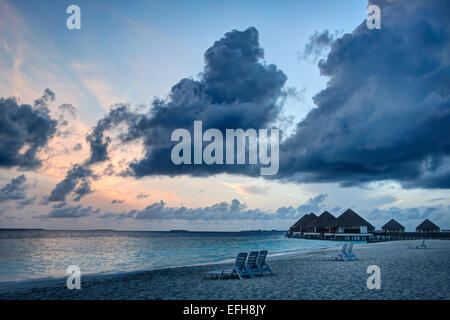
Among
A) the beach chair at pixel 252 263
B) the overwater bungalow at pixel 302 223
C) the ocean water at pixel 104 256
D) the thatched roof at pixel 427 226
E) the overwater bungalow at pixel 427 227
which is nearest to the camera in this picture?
the beach chair at pixel 252 263

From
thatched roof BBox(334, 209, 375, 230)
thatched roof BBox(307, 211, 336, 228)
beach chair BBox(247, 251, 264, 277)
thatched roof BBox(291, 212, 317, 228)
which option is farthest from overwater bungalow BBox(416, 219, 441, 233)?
beach chair BBox(247, 251, 264, 277)

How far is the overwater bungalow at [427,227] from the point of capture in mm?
70194

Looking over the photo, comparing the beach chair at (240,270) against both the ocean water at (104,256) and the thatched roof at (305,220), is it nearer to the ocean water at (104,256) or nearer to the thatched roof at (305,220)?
the ocean water at (104,256)

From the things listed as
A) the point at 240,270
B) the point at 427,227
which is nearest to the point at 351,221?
the point at 427,227

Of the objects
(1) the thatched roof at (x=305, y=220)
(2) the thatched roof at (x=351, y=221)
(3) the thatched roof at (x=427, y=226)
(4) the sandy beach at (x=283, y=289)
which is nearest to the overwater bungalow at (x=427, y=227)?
(3) the thatched roof at (x=427, y=226)

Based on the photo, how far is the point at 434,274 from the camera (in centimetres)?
1169

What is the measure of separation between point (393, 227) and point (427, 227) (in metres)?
6.15

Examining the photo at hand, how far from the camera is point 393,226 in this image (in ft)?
242

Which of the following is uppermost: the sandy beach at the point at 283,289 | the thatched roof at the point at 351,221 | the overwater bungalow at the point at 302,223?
the sandy beach at the point at 283,289

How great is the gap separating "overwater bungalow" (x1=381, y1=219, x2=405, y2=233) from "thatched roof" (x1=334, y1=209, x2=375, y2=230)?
7.84 meters

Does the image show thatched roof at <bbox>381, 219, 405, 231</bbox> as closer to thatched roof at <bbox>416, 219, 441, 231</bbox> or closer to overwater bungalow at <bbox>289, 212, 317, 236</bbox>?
thatched roof at <bbox>416, 219, 441, 231</bbox>

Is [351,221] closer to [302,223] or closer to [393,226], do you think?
[393,226]

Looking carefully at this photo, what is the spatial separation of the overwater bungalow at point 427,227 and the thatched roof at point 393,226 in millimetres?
3229

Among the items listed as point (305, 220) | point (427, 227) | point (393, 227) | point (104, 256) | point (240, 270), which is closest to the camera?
point (240, 270)
